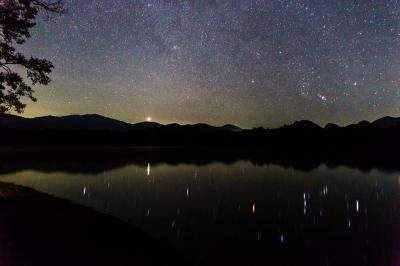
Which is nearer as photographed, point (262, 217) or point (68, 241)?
point (68, 241)

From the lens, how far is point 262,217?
25641 mm

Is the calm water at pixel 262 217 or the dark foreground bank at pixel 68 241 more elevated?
the dark foreground bank at pixel 68 241

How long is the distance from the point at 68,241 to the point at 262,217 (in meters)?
16.0

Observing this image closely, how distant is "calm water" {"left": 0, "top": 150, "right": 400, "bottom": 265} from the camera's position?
55.2 ft

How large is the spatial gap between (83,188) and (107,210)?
14399 millimetres

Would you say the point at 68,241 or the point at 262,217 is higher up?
the point at 68,241

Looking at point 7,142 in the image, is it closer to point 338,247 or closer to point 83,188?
point 83,188

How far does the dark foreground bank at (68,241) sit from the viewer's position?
36.5 feet

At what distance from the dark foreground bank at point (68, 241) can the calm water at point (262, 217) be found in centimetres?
253

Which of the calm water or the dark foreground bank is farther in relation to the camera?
the calm water

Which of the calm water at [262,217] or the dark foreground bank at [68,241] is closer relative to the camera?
the dark foreground bank at [68,241]

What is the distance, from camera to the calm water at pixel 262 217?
1683cm

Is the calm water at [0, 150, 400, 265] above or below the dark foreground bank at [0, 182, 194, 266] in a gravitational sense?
below

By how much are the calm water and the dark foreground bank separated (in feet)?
8.30
